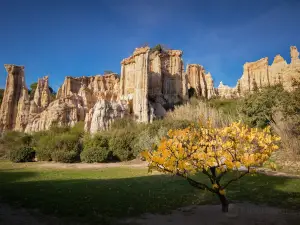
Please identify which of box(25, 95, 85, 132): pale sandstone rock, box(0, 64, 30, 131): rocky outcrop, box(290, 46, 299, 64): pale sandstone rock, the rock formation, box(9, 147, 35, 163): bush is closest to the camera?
box(9, 147, 35, 163): bush

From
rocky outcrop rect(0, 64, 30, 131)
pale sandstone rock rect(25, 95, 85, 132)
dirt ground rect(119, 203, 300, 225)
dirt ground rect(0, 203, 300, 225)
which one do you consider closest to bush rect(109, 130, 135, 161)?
dirt ground rect(0, 203, 300, 225)

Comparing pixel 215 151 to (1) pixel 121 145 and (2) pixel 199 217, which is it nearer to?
(2) pixel 199 217

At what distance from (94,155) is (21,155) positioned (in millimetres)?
7893

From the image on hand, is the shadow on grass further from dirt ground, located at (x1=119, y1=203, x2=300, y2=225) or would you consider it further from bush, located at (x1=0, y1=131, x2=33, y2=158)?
bush, located at (x1=0, y1=131, x2=33, y2=158)

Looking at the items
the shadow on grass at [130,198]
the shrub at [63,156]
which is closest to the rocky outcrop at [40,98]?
the shrub at [63,156]

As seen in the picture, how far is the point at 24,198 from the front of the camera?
6906 mm

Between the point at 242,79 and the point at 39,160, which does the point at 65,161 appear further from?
the point at 242,79

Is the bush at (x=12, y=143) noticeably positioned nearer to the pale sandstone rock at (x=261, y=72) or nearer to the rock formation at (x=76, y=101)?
the rock formation at (x=76, y=101)

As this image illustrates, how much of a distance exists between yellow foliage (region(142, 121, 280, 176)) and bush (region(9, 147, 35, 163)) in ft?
75.5

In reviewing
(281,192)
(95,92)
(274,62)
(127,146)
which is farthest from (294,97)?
(274,62)

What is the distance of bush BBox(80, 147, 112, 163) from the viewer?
22.5m

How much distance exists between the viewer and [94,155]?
22469mm

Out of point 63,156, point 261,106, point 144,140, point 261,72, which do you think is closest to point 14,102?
point 63,156

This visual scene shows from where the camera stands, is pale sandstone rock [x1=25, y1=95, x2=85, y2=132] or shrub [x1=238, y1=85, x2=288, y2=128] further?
pale sandstone rock [x1=25, y1=95, x2=85, y2=132]
